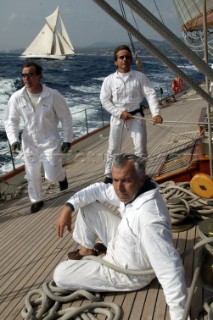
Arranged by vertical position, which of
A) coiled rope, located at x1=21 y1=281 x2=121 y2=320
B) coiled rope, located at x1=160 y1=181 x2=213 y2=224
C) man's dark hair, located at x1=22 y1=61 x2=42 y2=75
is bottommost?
coiled rope, located at x1=21 y1=281 x2=121 y2=320

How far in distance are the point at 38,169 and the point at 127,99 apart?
51.6 inches

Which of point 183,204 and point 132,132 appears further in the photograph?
point 132,132

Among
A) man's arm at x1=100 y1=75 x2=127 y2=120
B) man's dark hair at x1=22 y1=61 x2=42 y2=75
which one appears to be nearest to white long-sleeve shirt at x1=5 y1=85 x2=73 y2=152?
man's dark hair at x1=22 y1=61 x2=42 y2=75

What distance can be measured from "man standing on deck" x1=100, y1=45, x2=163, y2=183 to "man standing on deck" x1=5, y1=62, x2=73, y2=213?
1.83 ft

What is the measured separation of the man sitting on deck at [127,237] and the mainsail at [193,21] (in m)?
5.21

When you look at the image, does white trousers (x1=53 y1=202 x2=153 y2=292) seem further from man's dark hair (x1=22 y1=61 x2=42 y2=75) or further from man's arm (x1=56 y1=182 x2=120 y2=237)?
man's dark hair (x1=22 y1=61 x2=42 y2=75)

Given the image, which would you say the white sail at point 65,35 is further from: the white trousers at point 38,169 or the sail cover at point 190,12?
the white trousers at point 38,169

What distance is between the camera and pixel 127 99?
13.9 feet

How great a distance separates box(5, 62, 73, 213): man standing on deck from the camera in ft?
12.7

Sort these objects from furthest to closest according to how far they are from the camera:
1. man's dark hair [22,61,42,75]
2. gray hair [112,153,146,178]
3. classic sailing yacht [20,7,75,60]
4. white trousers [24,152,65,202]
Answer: classic sailing yacht [20,7,75,60]
white trousers [24,152,65,202]
man's dark hair [22,61,42,75]
gray hair [112,153,146,178]

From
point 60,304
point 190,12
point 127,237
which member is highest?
point 190,12

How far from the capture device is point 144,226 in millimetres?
1792

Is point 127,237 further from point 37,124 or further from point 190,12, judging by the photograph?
point 190,12

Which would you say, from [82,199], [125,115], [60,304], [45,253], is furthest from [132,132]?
[60,304]
